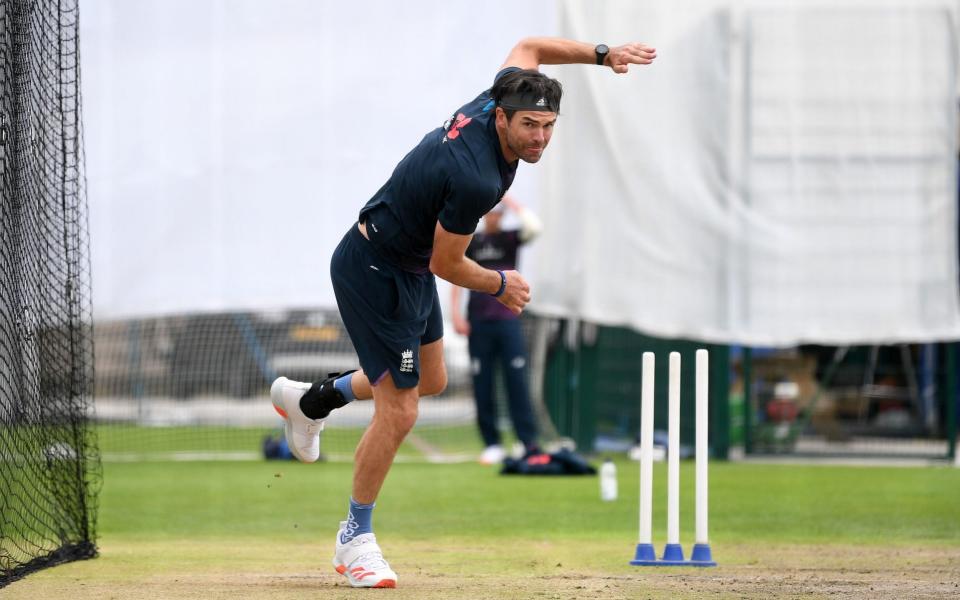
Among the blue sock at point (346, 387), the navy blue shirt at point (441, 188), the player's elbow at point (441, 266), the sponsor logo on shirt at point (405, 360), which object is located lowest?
the blue sock at point (346, 387)

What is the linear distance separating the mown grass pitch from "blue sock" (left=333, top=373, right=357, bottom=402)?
28.2 inches

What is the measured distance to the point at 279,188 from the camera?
13.3 m

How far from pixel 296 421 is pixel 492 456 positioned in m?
6.41

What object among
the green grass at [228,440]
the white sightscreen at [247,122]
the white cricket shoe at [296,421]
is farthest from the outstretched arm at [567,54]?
the green grass at [228,440]

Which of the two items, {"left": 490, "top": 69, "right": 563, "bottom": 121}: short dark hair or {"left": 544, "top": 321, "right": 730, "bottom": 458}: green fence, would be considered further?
{"left": 544, "top": 321, "right": 730, "bottom": 458}: green fence

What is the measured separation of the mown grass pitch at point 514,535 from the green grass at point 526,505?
0.05 feet

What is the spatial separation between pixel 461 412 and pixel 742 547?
8.51m

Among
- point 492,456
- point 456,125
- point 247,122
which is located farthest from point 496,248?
point 456,125

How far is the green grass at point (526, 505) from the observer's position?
7199mm

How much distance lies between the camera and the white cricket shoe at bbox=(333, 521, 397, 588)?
16.8 feet

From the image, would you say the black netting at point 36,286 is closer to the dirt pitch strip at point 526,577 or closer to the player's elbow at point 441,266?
the dirt pitch strip at point 526,577

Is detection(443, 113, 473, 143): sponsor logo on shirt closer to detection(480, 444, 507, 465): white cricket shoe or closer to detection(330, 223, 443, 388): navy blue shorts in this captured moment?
detection(330, 223, 443, 388): navy blue shorts

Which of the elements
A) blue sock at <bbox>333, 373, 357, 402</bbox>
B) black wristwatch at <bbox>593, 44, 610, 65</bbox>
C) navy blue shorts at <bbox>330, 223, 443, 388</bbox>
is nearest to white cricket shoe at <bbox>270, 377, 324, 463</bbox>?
blue sock at <bbox>333, 373, 357, 402</bbox>

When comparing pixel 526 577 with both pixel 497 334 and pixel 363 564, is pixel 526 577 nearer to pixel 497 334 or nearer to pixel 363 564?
pixel 363 564
